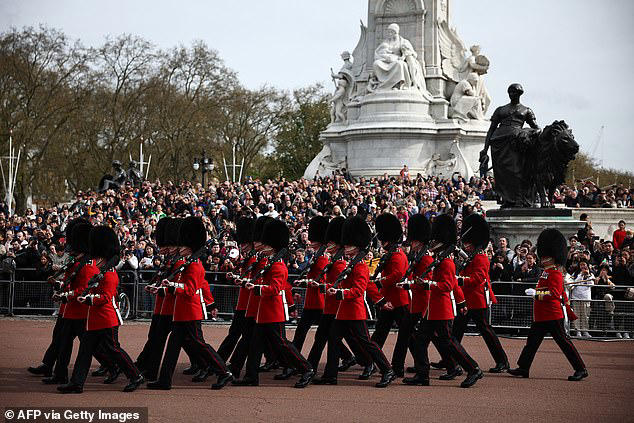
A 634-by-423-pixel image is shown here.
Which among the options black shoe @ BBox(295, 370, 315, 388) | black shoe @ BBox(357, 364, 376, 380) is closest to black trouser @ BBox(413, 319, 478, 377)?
black shoe @ BBox(357, 364, 376, 380)

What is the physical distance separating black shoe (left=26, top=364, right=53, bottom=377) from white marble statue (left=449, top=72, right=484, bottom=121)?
27.3m

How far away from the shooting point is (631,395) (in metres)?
10.5

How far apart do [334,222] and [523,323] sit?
566 cm

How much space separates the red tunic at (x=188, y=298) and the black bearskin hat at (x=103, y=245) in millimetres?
856

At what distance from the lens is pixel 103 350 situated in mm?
10422

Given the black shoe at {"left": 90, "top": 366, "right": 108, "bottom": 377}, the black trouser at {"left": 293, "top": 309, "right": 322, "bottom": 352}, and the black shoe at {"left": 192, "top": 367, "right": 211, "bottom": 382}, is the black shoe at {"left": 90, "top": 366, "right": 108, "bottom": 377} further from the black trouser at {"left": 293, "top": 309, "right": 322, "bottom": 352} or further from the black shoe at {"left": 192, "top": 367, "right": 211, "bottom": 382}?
the black trouser at {"left": 293, "top": 309, "right": 322, "bottom": 352}

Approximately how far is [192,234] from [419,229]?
2.66m

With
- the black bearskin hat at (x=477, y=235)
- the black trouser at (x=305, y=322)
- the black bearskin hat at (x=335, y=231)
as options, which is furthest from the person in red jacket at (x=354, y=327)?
the black bearskin hat at (x=477, y=235)

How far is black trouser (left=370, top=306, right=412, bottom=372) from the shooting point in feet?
37.7

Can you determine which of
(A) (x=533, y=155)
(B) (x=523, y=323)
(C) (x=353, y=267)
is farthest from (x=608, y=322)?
(C) (x=353, y=267)

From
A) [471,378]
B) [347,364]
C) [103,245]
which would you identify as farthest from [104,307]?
[471,378]

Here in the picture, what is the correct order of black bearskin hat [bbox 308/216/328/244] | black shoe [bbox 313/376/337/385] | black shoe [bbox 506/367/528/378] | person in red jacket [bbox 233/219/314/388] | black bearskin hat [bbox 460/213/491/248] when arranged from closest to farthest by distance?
1. person in red jacket [bbox 233/219/314/388]
2. black shoe [bbox 313/376/337/385]
3. black shoe [bbox 506/367/528/378]
4. black bearskin hat [bbox 460/213/491/248]
5. black bearskin hat [bbox 308/216/328/244]

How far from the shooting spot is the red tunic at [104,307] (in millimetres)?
10359

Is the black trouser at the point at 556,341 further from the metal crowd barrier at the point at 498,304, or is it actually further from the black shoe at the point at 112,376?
the black shoe at the point at 112,376
